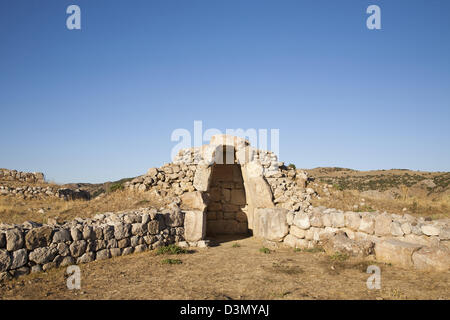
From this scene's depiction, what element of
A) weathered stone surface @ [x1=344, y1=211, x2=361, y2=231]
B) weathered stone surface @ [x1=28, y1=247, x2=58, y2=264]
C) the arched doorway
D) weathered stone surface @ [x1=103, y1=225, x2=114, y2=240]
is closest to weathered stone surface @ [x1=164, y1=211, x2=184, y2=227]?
weathered stone surface @ [x1=103, y1=225, x2=114, y2=240]

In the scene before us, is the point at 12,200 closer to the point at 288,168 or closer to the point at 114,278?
the point at 114,278

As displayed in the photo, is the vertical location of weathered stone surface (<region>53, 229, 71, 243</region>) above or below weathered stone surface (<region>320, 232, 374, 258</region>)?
above

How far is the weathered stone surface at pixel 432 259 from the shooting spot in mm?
6414

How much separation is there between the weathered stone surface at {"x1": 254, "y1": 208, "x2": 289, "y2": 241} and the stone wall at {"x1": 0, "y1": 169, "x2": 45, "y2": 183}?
1690cm


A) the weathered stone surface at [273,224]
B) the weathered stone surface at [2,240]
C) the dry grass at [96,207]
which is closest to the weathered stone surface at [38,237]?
the weathered stone surface at [2,240]

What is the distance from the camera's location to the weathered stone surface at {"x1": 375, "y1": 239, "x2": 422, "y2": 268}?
22.5 ft

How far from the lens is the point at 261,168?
11250 mm

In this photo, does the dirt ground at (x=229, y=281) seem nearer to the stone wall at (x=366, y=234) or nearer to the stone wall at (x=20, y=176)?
the stone wall at (x=366, y=234)

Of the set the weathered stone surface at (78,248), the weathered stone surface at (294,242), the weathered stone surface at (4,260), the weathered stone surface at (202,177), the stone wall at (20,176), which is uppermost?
the weathered stone surface at (202,177)

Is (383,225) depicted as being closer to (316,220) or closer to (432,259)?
(432,259)

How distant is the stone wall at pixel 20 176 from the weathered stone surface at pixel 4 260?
16.9 meters

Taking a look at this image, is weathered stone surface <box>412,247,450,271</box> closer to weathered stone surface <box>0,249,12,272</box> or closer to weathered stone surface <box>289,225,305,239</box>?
weathered stone surface <box>289,225,305,239</box>

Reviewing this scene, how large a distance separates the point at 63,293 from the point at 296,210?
7201 millimetres

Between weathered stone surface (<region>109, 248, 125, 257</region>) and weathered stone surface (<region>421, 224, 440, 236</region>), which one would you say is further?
weathered stone surface (<region>109, 248, 125, 257</region>)
